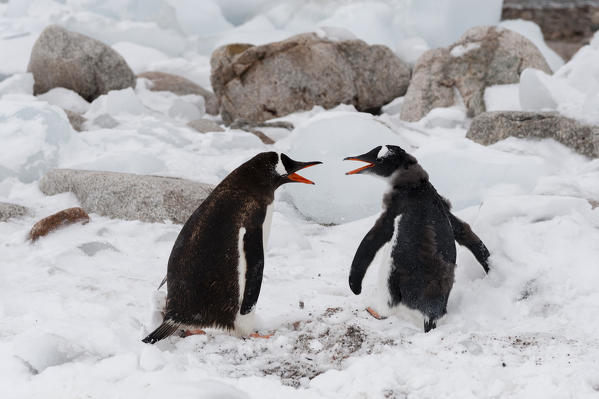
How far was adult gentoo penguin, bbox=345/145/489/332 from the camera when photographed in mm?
2275

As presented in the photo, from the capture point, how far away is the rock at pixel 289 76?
7957 mm

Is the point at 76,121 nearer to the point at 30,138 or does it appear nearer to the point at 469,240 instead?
the point at 30,138

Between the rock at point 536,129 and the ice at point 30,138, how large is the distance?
378 cm

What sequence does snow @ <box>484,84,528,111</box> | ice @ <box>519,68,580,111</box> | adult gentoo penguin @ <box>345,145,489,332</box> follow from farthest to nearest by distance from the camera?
snow @ <box>484,84,528,111</box>, ice @ <box>519,68,580,111</box>, adult gentoo penguin @ <box>345,145,489,332</box>

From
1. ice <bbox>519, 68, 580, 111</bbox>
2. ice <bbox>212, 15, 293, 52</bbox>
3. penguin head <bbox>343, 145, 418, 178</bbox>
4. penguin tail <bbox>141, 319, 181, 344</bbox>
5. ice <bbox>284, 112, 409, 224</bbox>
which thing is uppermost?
penguin head <bbox>343, 145, 418, 178</bbox>

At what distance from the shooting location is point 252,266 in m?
2.20

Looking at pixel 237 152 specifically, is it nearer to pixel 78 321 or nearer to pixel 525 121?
pixel 525 121

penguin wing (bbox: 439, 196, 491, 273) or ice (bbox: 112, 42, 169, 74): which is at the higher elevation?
penguin wing (bbox: 439, 196, 491, 273)

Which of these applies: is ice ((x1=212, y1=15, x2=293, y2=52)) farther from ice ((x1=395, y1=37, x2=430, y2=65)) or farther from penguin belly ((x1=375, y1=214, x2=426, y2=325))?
penguin belly ((x1=375, y1=214, x2=426, y2=325))

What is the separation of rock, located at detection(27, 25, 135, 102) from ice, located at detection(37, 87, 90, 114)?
0.22m

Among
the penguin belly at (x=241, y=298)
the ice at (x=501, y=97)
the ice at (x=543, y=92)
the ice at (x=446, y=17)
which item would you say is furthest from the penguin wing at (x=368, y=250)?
the ice at (x=446, y=17)

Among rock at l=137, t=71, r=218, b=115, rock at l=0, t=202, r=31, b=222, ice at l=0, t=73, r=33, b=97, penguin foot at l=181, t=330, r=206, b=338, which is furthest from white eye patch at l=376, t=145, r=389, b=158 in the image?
rock at l=137, t=71, r=218, b=115

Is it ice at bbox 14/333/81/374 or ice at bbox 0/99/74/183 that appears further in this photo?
ice at bbox 0/99/74/183

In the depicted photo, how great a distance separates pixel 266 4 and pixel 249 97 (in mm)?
9868
